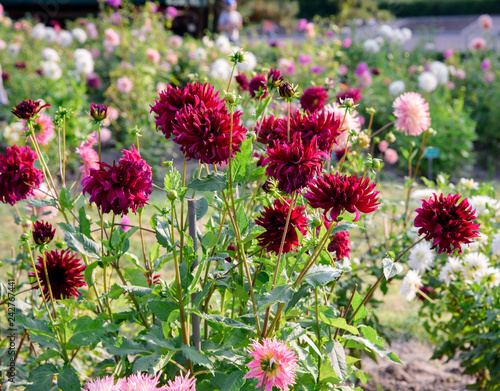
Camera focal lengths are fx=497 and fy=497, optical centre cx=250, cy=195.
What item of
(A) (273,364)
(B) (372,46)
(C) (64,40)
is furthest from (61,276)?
(C) (64,40)

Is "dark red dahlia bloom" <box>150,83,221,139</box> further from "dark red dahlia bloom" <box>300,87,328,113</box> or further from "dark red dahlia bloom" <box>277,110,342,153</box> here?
"dark red dahlia bloom" <box>300,87,328,113</box>

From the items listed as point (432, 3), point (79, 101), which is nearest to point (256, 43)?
point (79, 101)

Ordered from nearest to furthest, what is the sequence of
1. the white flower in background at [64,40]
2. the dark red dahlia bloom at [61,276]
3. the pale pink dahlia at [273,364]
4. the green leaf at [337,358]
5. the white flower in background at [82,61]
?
the pale pink dahlia at [273,364] < the green leaf at [337,358] < the dark red dahlia bloom at [61,276] < the white flower in background at [82,61] < the white flower in background at [64,40]

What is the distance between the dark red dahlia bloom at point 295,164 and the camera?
0.99 m

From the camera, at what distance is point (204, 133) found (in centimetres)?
102

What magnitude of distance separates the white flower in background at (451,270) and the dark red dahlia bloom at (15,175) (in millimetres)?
1508

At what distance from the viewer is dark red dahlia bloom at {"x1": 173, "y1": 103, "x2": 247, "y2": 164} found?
102 centimetres

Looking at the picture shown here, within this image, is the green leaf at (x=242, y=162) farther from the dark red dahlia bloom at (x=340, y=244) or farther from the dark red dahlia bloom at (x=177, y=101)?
the dark red dahlia bloom at (x=340, y=244)

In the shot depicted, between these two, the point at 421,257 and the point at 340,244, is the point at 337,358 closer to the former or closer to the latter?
the point at 340,244

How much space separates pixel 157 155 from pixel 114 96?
0.95 meters

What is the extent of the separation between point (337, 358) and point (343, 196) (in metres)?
0.43

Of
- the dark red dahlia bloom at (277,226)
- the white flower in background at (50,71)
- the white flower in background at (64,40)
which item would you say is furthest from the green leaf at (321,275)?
the white flower in background at (64,40)

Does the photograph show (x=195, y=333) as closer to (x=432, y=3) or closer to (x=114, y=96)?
(x=114, y=96)

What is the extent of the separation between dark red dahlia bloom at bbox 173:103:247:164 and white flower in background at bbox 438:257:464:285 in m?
1.25
